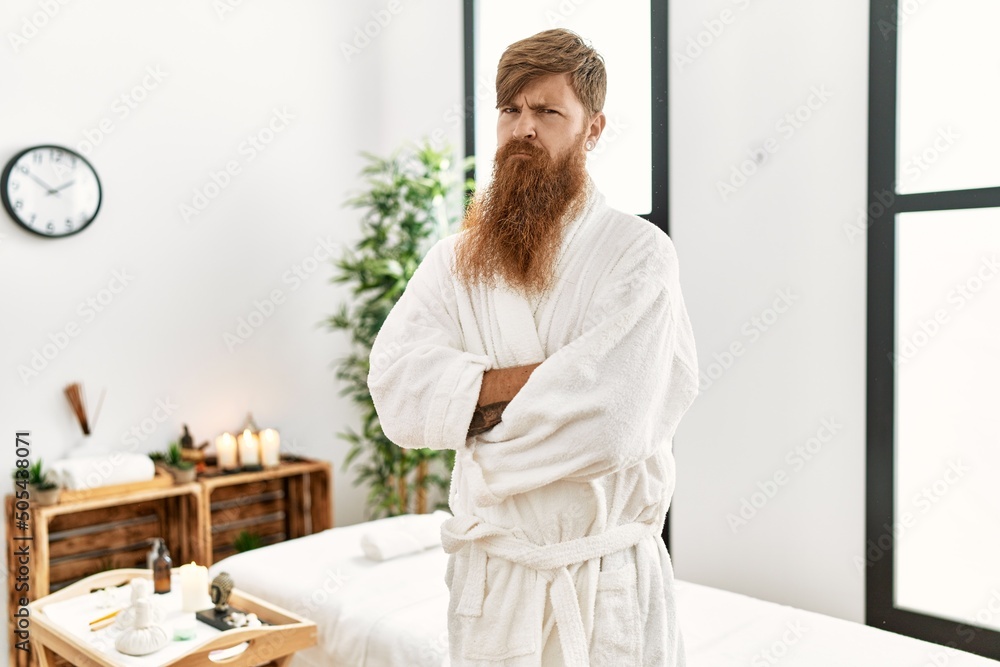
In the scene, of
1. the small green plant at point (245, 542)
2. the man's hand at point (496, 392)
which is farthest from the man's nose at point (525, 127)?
the small green plant at point (245, 542)

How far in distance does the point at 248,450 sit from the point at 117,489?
1.78ft

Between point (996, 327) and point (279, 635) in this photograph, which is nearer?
point (279, 635)

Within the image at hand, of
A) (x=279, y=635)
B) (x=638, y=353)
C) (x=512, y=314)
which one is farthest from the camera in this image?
(x=279, y=635)

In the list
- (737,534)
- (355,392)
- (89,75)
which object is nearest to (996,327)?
(737,534)

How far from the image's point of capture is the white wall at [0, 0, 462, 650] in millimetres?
2955

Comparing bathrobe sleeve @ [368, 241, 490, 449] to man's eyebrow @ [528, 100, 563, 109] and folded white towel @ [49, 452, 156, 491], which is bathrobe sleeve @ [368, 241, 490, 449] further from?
folded white towel @ [49, 452, 156, 491]

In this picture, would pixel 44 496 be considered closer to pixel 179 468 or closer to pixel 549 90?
pixel 179 468

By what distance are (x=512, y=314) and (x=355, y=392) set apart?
2651 millimetres

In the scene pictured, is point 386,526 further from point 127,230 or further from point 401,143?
point 401,143

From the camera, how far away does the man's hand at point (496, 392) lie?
1.21 meters

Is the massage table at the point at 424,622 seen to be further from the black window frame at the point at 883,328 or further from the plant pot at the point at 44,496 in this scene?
the plant pot at the point at 44,496

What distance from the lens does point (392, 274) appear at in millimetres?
3316

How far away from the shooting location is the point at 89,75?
305 cm

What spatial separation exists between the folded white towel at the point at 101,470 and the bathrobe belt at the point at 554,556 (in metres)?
2.04
